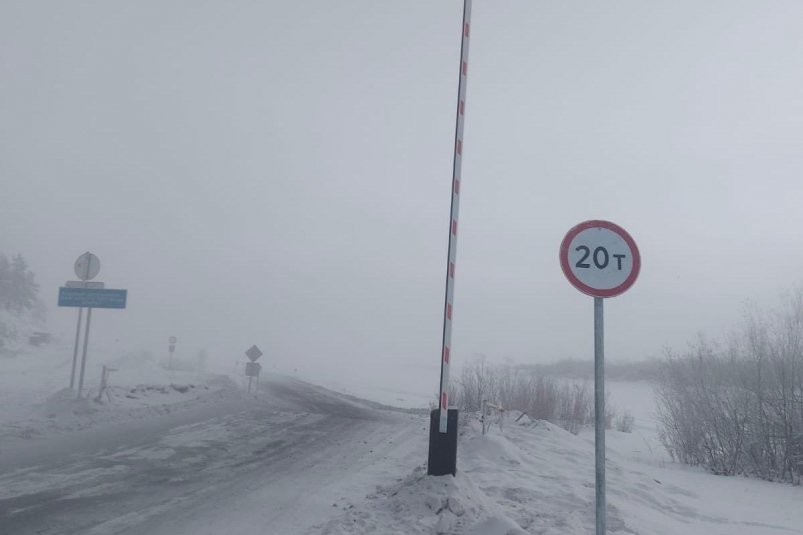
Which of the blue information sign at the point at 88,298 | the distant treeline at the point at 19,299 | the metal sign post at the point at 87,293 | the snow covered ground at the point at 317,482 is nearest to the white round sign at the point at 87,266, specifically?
the metal sign post at the point at 87,293

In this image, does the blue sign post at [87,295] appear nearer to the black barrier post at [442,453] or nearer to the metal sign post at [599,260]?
the black barrier post at [442,453]

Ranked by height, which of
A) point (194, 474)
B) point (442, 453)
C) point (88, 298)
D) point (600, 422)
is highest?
point (88, 298)

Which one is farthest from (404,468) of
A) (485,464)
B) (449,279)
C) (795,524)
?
(795,524)

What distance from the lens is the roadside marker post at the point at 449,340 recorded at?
23.1 ft

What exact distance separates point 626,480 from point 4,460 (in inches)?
377

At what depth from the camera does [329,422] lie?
652 inches

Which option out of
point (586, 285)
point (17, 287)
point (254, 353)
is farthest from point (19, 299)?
point (586, 285)

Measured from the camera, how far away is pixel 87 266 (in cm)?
1558

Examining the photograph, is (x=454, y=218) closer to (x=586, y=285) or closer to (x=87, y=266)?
(x=586, y=285)

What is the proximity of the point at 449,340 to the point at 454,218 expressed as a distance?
1508 mm

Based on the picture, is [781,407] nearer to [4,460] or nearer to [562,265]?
[562,265]

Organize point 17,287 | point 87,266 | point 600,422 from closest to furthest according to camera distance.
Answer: point 600,422 → point 87,266 → point 17,287

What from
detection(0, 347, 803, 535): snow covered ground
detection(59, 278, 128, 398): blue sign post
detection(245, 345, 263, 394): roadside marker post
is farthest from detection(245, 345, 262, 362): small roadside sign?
detection(59, 278, 128, 398): blue sign post

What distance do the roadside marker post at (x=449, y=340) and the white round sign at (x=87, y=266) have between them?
38.4 feet
